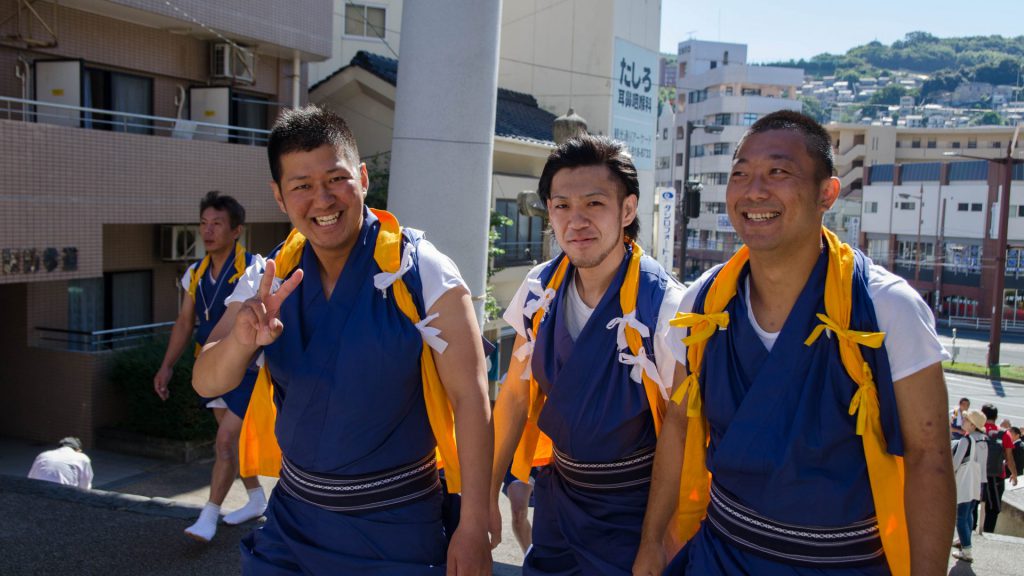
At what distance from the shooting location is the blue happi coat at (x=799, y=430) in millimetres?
2582

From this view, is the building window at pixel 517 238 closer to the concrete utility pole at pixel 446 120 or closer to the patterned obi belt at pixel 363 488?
the concrete utility pole at pixel 446 120

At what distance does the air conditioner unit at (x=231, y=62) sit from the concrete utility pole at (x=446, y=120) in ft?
26.4

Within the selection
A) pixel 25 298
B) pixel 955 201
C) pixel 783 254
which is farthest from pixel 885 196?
pixel 783 254

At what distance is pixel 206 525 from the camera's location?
184 inches

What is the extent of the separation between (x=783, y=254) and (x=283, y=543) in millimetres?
1860

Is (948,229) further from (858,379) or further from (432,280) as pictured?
(432,280)

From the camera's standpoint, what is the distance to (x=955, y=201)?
44438mm

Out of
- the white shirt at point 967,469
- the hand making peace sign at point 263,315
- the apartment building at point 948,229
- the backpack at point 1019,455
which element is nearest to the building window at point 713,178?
the apartment building at point 948,229

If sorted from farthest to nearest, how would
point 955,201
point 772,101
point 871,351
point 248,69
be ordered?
point 772,101, point 955,201, point 248,69, point 871,351

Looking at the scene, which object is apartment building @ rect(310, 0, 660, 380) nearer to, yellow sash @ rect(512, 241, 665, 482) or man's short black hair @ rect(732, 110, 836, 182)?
yellow sash @ rect(512, 241, 665, 482)

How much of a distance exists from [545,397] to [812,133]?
144 centimetres

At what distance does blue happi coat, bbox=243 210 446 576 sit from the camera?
112 inches

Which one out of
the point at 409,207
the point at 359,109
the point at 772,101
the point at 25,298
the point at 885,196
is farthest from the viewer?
the point at 772,101

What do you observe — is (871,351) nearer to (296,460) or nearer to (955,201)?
(296,460)
